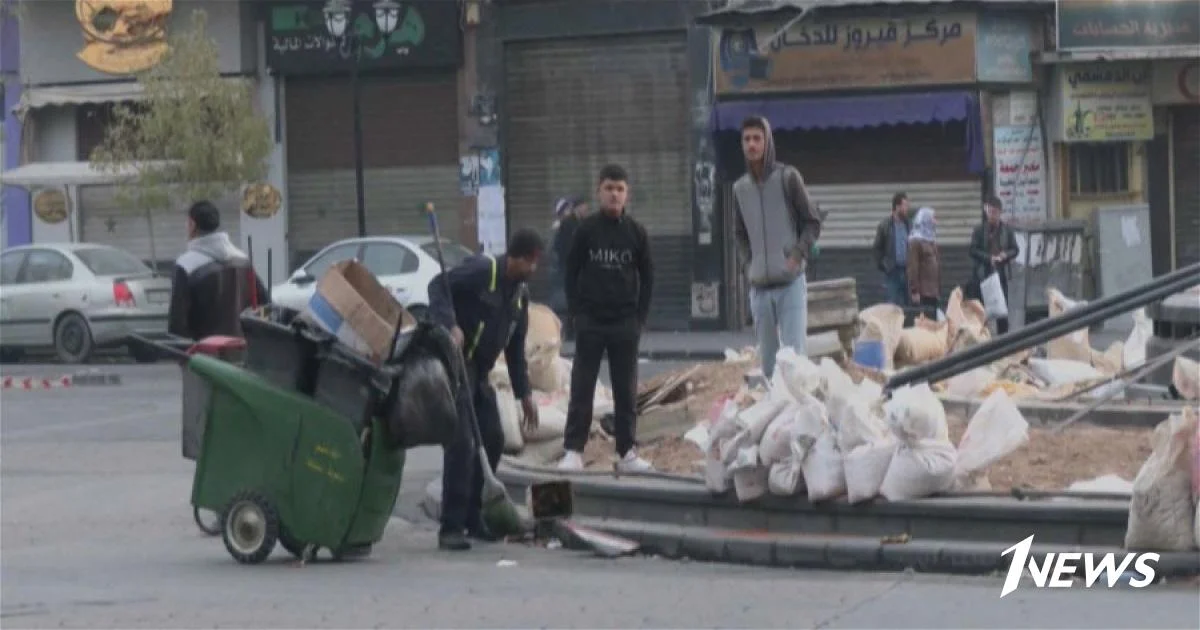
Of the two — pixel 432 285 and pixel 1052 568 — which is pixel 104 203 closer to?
pixel 432 285

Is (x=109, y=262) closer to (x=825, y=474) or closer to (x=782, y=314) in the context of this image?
(x=782, y=314)

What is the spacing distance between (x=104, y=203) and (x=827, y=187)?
1278cm

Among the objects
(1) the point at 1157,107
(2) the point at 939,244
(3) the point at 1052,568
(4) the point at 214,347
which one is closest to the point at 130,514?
(4) the point at 214,347

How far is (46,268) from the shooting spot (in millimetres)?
27844

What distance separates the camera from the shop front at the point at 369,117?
33.5 metres

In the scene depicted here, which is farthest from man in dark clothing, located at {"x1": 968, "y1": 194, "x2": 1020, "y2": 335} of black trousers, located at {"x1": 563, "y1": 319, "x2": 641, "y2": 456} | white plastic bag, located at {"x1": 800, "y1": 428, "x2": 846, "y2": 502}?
white plastic bag, located at {"x1": 800, "y1": 428, "x2": 846, "y2": 502}

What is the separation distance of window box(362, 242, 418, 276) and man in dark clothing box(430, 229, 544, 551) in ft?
50.1

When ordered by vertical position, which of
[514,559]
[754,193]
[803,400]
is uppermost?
[754,193]

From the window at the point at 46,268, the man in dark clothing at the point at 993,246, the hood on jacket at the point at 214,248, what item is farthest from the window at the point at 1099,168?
the hood on jacket at the point at 214,248

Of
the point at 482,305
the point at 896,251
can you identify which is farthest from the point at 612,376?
the point at 896,251

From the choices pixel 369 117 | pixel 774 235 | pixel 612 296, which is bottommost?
pixel 612 296

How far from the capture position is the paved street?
8562mm

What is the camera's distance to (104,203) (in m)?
36.6

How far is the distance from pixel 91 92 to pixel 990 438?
27621 mm
